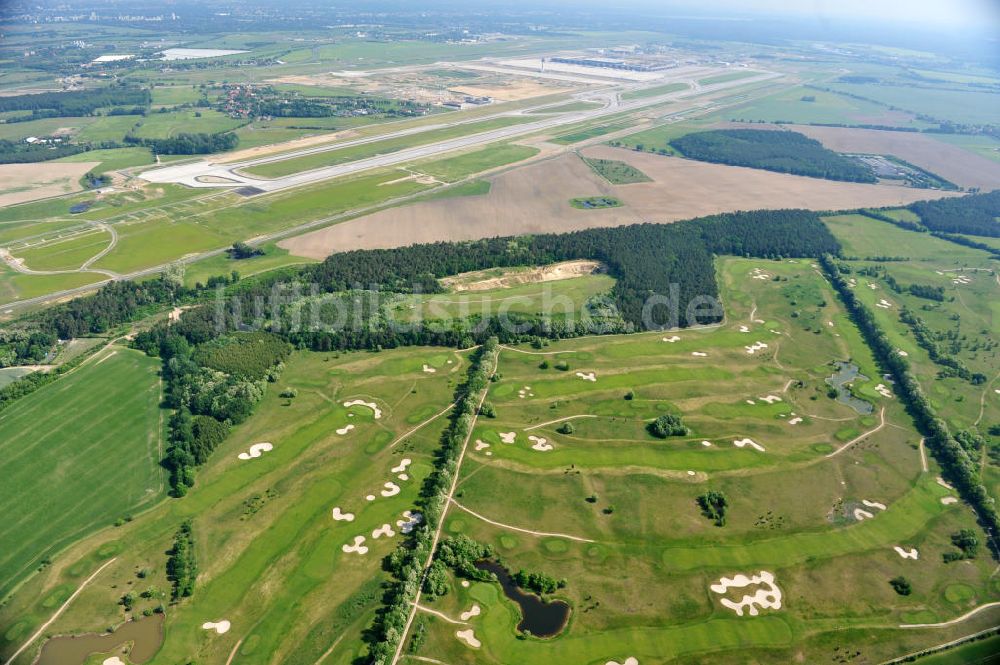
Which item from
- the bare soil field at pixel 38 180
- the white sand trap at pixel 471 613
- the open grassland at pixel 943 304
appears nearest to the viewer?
the white sand trap at pixel 471 613

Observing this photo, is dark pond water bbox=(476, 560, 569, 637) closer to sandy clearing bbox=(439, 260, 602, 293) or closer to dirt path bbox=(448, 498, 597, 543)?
dirt path bbox=(448, 498, 597, 543)

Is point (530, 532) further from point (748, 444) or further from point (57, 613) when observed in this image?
point (57, 613)

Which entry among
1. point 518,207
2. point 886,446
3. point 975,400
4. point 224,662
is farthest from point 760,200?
point 224,662

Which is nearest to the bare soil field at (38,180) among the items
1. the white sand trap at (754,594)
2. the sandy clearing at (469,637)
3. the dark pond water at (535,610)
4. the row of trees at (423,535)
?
the row of trees at (423,535)

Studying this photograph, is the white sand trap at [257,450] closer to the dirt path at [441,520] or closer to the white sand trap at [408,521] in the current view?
the white sand trap at [408,521]

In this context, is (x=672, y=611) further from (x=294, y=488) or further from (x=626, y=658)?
(x=294, y=488)

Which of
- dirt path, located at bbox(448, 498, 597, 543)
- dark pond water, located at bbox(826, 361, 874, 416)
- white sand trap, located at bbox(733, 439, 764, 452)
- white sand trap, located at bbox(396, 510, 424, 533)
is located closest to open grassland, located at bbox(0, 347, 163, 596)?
white sand trap, located at bbox(396, 510, 424, 533)
